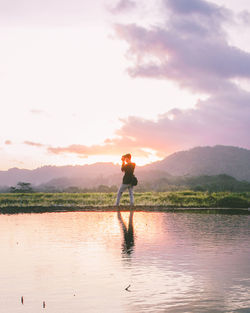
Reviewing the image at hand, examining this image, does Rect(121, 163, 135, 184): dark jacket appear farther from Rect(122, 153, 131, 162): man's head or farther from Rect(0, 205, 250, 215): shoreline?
Rect(0, 205, 250, 215): shoreline

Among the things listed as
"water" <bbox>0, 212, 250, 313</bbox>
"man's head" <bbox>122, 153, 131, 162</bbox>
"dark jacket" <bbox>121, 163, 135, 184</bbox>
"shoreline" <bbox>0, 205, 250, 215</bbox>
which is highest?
"man's head" <bbox>122, 153, 131, 162</bbox>

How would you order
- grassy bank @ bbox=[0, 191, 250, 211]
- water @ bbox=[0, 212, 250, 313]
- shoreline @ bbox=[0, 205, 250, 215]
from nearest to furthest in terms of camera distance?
water @ bbox=[0, 212, 250, 313], shoreline @ bbox=[0, 205, 250, 215], grassy bank @ bbox=[0, 191, 250, 211]

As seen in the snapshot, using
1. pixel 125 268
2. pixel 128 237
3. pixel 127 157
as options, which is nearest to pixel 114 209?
pixel 127 157

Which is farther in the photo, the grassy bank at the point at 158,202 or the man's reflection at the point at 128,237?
the grassy bank at the point at 158,202

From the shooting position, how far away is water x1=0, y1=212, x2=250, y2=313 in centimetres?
728

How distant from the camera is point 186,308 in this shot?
273 inches

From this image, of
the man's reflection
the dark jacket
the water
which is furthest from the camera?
the dark jacket

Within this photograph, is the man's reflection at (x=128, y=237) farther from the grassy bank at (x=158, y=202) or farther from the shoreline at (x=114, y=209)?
the grassy bank at (x=158, y=202)

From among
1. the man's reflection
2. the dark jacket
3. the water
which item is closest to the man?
the dark jacket

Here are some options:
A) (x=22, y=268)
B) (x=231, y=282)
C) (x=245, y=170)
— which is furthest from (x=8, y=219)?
(x=245, y=170)

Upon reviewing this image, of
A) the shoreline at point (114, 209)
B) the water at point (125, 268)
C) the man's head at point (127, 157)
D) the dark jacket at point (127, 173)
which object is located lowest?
the water at point (125, 268)

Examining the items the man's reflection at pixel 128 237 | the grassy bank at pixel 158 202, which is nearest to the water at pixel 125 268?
the man's reflection at pixel 128 237

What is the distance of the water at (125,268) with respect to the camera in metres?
7.28

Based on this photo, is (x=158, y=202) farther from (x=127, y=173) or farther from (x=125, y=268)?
(x=125, y=268)
